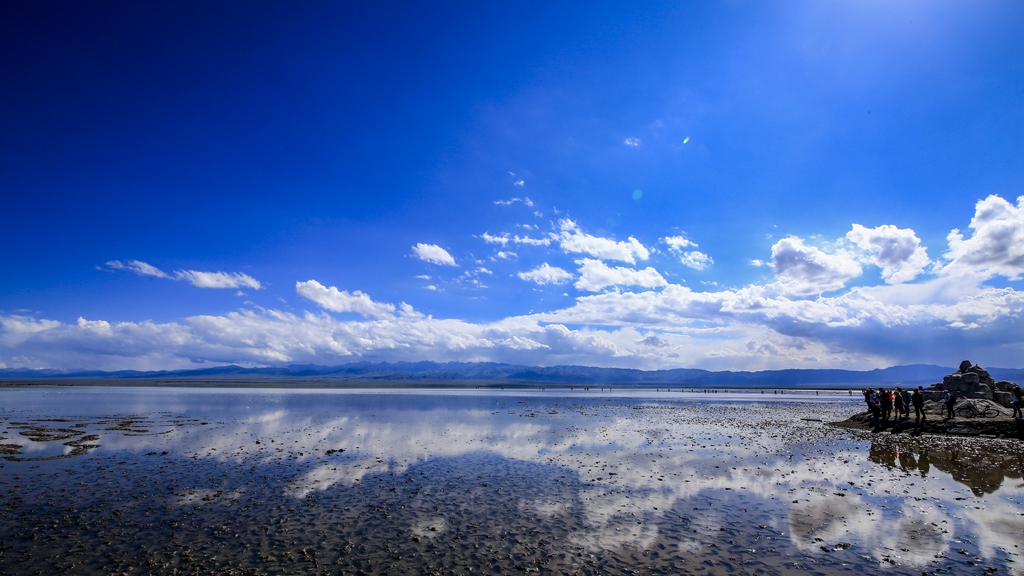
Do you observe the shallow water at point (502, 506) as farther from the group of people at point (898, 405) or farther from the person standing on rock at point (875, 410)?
the person standing on rock at point (875, 410)

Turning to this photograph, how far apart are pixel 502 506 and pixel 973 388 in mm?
50622

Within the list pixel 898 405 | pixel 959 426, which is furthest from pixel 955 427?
pixel 898 405

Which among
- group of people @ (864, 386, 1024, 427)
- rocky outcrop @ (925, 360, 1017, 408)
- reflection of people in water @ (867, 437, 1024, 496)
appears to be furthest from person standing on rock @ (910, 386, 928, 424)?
rocky outcrop @ (925, 360, 1017, 408)

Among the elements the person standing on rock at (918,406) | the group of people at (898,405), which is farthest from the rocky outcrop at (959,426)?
the group of people at (898,405)

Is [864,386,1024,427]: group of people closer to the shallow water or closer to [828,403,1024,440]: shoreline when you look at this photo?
Result: [828,403,1024,440]: shoreline

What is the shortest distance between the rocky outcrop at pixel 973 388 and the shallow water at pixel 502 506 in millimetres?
15214

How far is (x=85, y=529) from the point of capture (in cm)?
1320

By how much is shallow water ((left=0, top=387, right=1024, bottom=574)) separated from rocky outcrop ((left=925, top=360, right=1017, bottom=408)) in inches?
599

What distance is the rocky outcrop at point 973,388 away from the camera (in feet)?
136

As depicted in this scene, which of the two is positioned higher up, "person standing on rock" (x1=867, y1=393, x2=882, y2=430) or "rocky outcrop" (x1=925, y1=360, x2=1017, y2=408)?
"rocky outcrop" (x1=925, y1=360, x2=1017, y2=408)

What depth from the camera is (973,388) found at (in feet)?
139

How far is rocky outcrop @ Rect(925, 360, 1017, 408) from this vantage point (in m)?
41.4

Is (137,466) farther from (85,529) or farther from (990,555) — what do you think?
(990,555)

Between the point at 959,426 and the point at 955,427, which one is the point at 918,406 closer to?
the point at 955,427
